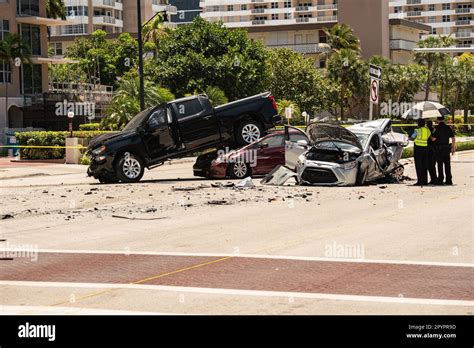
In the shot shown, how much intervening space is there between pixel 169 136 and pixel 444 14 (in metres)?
132

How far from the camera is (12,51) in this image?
58281 mm

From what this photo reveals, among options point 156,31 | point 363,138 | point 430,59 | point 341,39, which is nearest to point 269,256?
point 363,138

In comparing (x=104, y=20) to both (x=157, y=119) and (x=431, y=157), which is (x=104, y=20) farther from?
(x=431, y=157)

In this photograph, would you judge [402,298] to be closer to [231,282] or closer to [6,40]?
[231,282]

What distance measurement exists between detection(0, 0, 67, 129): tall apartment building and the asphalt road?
38.7 meters

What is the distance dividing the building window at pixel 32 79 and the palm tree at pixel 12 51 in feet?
5.07

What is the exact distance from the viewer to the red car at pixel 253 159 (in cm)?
2614

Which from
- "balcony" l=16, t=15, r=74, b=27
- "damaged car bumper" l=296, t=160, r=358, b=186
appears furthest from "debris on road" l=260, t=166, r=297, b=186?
"balcony" l=16, t=15, r=74, b=27

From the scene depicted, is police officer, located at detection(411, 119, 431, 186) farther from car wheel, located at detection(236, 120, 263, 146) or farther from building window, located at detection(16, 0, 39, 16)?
building window, located at detection(16, 0, 39, 16)

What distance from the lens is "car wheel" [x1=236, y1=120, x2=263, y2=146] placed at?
87.2 feet

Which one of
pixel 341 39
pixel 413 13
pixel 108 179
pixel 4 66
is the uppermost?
pixel 413 13
